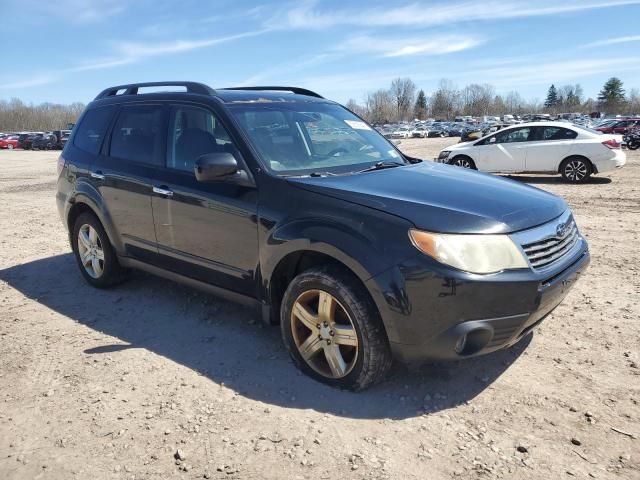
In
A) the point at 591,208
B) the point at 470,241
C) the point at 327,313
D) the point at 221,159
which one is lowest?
the point at 591,208

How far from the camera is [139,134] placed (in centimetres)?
467

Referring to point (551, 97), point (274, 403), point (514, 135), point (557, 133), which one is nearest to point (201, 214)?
point (274, 403)

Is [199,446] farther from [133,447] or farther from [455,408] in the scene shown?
[455,408]

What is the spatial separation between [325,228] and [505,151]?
12295mm

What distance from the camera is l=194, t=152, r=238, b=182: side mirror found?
348cm

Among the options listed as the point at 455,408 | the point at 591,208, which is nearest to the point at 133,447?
the point at 455,408

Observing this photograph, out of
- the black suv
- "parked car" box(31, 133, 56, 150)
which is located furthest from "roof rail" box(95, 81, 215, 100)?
"parked car" box(31, 133, 56, 150)

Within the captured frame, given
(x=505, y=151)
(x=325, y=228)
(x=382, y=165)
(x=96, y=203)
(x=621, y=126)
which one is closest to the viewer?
(x=325, y=228)

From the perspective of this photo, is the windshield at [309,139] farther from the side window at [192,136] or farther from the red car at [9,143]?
the red car at [9,143]

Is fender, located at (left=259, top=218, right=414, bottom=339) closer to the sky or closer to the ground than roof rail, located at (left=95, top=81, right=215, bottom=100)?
closer to the ground

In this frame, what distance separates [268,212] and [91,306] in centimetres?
253

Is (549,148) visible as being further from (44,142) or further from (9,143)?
(9,143)

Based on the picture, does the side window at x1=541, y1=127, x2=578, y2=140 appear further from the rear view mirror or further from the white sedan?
the rear view mirror

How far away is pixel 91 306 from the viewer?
504cm
